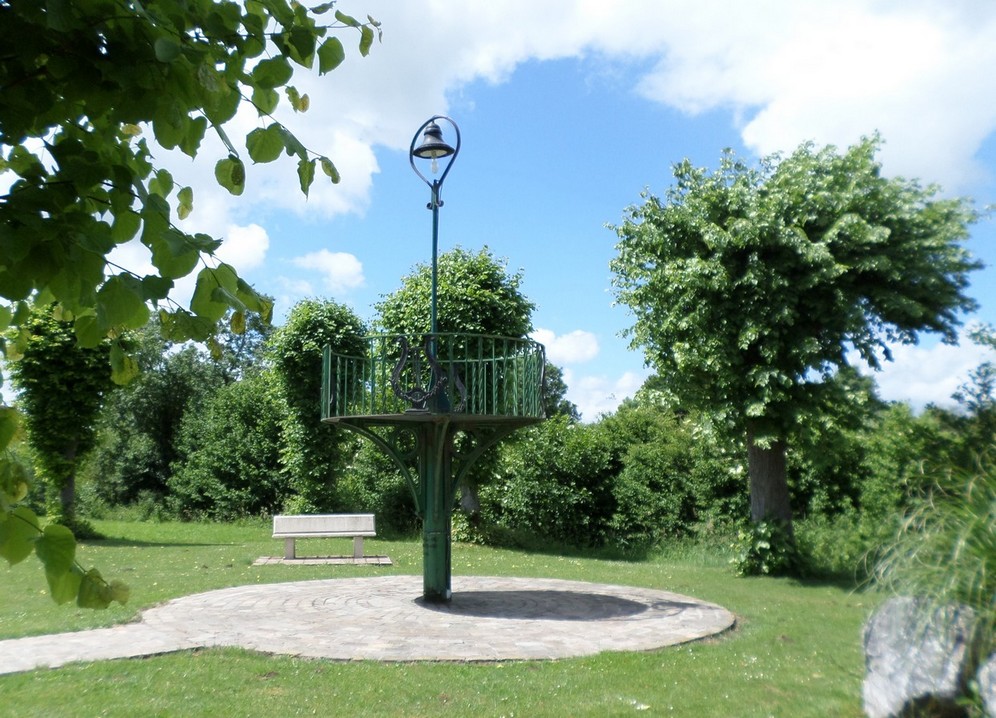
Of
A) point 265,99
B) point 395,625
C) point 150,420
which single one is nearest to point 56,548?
point 265,99

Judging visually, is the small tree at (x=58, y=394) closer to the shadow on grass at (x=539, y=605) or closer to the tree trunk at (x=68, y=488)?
the tree trunk at (x=68, y=488)

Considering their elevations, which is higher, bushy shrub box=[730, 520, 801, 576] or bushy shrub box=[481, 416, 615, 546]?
bushy shrub box=[481, 416, 615, 546]

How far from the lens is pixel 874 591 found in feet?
19.3

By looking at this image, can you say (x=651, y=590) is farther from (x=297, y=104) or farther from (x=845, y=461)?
(x=297, y=104)

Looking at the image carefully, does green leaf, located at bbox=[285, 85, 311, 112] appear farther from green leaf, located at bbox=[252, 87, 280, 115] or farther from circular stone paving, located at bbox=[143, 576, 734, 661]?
circular stone paving, located at bbox=[143, 576, 734, 661]

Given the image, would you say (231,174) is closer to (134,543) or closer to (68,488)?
(134,543)

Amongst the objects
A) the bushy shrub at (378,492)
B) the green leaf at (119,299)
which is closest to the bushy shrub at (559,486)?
the bushy shrub at (378,492)

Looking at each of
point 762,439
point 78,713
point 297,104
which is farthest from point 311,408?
point 297,104

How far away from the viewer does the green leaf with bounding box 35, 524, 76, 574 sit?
6.26 ft

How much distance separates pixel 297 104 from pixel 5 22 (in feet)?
2.80

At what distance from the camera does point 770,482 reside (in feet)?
47.1

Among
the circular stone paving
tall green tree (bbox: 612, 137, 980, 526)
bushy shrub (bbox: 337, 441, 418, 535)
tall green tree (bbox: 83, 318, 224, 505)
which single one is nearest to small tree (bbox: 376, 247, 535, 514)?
bushy shrub (bbox: 337, 441, 418, 535)

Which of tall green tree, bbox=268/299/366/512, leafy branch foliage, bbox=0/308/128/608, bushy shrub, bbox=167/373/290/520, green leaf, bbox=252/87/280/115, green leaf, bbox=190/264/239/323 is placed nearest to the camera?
green leaf, bbox=190/264/239/323

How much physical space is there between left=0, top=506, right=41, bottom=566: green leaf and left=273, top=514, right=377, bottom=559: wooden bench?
44.3ft
